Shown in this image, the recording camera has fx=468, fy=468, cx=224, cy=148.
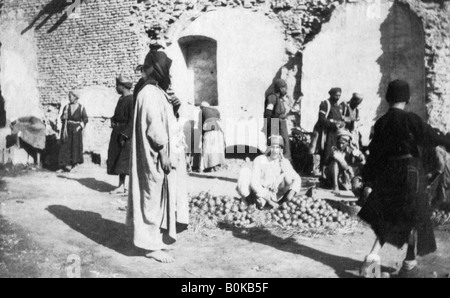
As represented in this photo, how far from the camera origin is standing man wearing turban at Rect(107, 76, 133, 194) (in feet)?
24.4

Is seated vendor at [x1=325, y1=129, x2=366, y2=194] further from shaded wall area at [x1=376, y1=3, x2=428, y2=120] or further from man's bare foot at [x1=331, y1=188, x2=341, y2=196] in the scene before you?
shaded wall area at [x1=376, y1=3, x2=428, y2=120]

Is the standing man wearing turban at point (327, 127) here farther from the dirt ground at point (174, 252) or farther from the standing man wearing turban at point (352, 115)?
the dirt ground at point (174, 252)

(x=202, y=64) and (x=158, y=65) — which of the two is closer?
(x=158, y=65)

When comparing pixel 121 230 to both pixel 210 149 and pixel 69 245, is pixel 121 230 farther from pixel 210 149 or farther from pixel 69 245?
pixel 210 149

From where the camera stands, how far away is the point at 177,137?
4.59 m

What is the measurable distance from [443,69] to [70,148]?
8840mm

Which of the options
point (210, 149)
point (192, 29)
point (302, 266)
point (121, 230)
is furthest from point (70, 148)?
point (302, 266)

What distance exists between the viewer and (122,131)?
295 inches

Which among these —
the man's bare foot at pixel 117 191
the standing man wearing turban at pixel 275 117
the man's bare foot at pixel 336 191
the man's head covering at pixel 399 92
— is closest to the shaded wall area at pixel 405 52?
the standing man wearing turban at pixel 275 117

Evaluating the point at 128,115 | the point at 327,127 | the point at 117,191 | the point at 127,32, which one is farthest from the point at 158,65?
the point at 127,32

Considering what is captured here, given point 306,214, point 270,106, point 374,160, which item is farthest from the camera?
point 270,106

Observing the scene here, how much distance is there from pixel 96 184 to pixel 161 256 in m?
4.95

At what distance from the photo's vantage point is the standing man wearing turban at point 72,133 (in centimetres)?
1073

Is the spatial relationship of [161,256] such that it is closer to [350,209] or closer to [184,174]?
[184,174]
